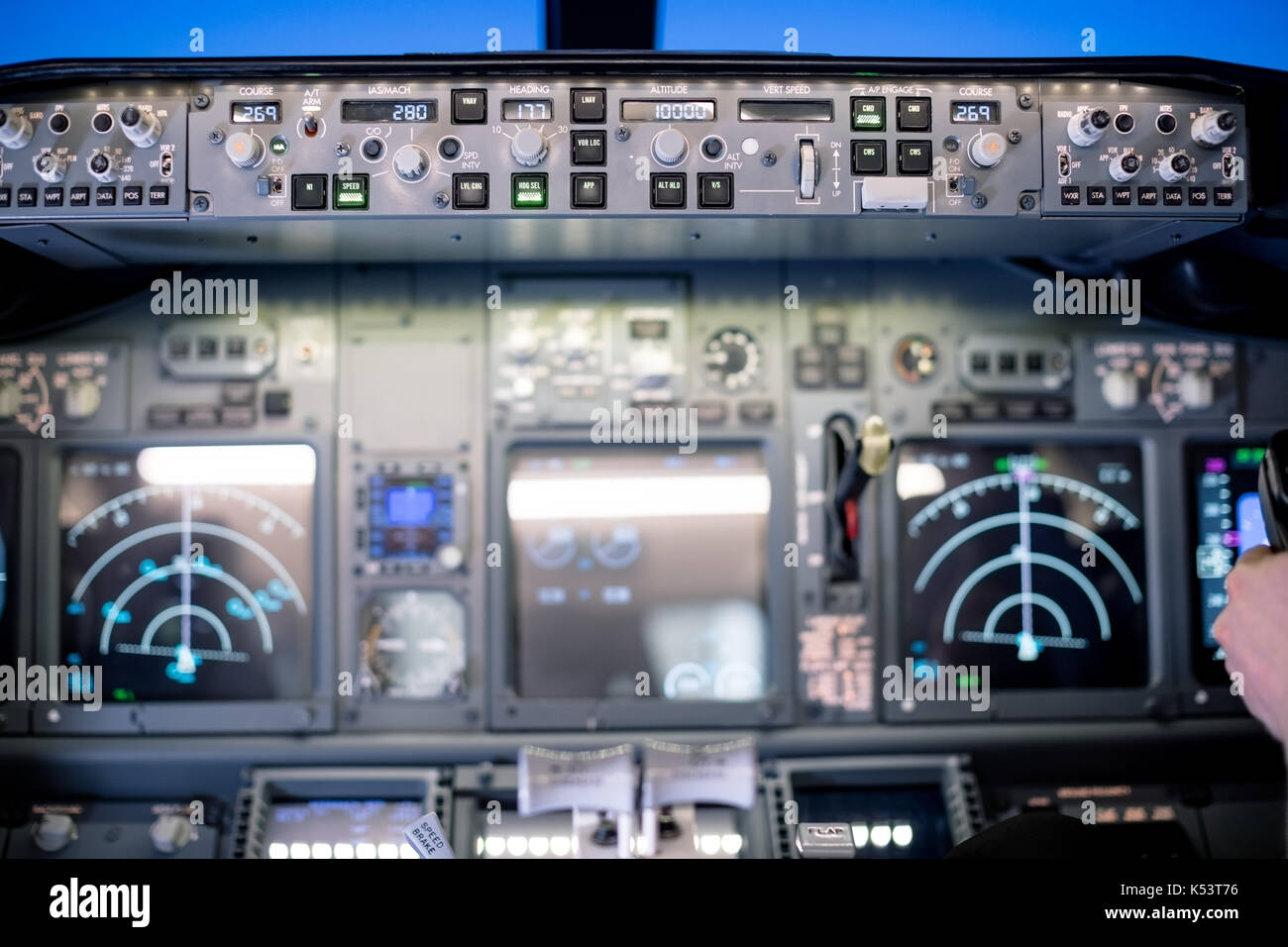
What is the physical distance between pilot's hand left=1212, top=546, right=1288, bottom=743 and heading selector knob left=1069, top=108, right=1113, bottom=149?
0.87 meters

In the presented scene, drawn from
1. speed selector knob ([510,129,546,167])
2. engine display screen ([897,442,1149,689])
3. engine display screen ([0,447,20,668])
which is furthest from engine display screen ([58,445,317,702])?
engine display screen ([897,442,1149,689])

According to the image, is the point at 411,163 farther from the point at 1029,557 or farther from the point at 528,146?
the point at 1029,557

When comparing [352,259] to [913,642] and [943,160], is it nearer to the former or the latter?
[943,160]

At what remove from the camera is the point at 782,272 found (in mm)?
2291

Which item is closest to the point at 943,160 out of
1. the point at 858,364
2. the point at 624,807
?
the point at 858,364

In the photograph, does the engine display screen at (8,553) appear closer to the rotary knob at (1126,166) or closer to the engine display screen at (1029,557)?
the engine display screen at (1029,557)

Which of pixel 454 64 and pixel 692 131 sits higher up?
pixel 454 64

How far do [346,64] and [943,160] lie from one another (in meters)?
1.19

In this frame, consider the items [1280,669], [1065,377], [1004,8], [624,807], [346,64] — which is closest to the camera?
[1280,669]

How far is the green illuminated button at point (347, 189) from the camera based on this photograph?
1716 mm

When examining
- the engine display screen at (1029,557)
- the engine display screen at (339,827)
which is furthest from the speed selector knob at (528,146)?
the engine display screen at (339,827)

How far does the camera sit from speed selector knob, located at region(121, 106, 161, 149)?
5.54ft
